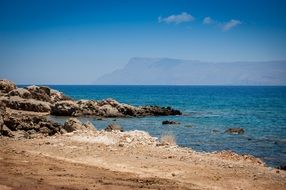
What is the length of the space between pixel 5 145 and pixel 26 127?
6.28m

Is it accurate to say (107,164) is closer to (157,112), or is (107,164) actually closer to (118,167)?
(118,167)

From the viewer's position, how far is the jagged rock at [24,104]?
2058 inches

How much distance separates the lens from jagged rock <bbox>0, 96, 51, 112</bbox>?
52281 mm

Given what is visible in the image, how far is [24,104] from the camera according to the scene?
2064 inches

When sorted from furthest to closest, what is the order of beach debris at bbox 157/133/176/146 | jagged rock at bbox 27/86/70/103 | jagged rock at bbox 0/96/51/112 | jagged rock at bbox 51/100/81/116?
jagged rock at bbox 27/86/70/103, jagged rock at bbox 0/96/51/112, jagged rock at bbox 51/100/81/116, beach debris at bbox 157/133/176/146

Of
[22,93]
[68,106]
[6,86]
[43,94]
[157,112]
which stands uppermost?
[6,86]

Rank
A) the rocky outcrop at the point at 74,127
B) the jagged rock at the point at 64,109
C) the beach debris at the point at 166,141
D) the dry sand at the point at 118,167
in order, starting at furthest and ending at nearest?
the jagged rock at the point at 64,109
the rocky outcrop at the point at 74,127
the beach debris at the point at 166,141
the dry sand at the point at 118,167

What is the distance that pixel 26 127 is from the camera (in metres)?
26.1

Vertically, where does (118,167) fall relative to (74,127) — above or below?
below

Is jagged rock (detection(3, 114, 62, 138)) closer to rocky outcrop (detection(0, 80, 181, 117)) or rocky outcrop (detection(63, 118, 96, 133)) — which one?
rocky outcrop (detection(63, 118, 96, 133))

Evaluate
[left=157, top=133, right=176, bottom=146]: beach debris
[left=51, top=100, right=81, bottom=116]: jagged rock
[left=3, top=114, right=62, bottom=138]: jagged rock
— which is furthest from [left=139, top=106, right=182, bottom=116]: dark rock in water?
[left=157, top=133, right=176, bottom=146]: beach debris

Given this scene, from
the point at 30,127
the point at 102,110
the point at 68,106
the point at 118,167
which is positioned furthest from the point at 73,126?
the point at 102,110

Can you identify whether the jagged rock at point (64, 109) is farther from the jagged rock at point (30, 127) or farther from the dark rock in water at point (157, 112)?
the jagged rock at point (30, 127)

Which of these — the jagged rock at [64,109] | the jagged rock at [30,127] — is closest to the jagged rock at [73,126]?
the jagged rock at [30,127]
